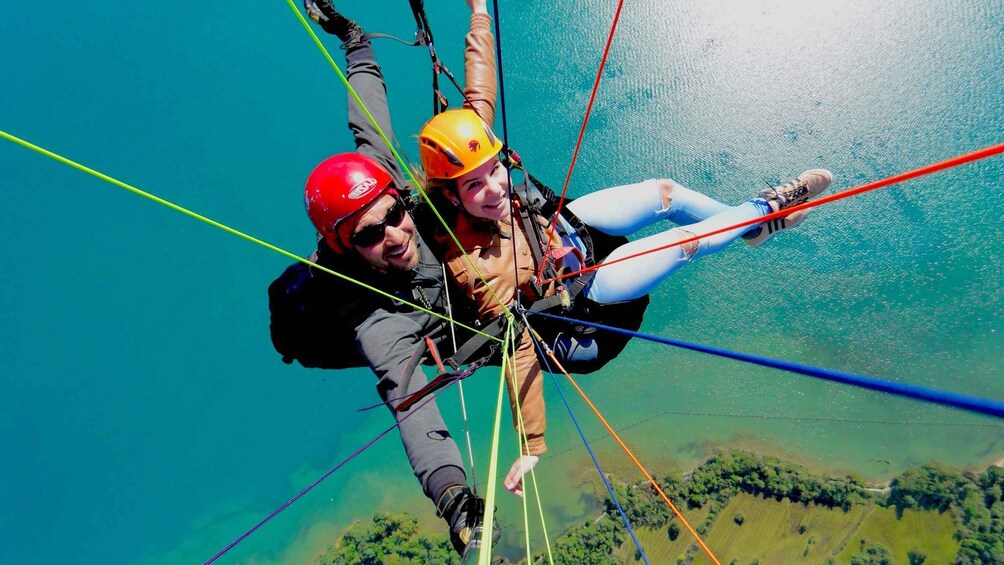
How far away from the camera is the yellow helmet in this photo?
151 centimetres

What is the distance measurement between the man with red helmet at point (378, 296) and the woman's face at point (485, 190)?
0.61 ft

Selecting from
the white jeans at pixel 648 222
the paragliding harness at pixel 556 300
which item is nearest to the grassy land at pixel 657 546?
the paragliding harness at pixel 556 300

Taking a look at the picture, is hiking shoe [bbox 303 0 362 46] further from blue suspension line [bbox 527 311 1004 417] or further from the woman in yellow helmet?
blue suspension line [bbox 527 311 1004 417]

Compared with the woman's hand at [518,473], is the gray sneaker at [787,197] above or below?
above

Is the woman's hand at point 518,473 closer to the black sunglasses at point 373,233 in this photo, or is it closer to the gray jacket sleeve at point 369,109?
the black sunglasses at point 373,233

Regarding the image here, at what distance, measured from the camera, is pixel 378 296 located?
151 cm

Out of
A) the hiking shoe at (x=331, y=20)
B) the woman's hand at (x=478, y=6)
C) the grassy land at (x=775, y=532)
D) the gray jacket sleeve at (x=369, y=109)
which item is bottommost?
the grassy land at (x=775, y=532)

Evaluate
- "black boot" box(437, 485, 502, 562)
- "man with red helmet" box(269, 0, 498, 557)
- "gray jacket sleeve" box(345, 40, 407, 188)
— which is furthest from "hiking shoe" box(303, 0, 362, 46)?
"black boot" box(437, 485, 502, 562)

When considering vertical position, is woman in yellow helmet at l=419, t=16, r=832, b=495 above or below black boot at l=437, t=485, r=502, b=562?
above

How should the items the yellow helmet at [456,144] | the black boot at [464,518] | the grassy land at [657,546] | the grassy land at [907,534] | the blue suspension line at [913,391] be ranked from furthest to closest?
the grassy land at [657,546], the grassy land at [907,534], the yellow helmet at [456,144], the black boot at [464,518], the blue suspension line at [913,391]

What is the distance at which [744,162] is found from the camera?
306 centimetres

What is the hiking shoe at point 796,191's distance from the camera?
6.39 ft

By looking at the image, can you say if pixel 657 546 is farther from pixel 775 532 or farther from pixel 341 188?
pixel 341 188

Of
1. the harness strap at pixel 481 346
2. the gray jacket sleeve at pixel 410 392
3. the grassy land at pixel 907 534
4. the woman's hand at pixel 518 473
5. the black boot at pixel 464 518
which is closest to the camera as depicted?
the black boot at pixel 464 518
